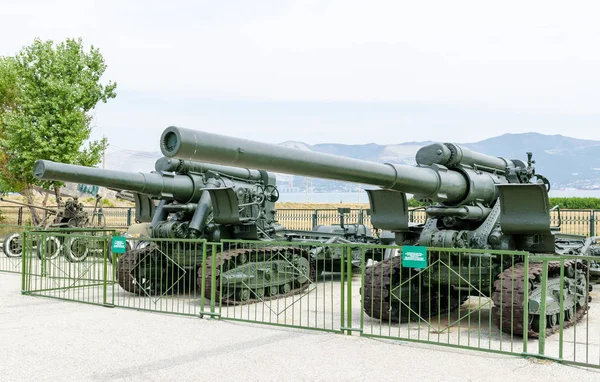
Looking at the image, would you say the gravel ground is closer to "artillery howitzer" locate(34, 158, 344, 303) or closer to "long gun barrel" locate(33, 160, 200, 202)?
"artillery howitzer" locate(34, 158, 344, 303)

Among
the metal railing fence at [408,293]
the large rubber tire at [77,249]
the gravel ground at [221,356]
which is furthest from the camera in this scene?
the large rubber tire at [77,249]

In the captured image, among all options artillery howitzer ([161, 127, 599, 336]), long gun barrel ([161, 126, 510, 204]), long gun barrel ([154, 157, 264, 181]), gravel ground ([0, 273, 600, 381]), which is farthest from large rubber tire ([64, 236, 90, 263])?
long gun barrel ([161, 126, 510, 204])

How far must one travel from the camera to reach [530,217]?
930 cm

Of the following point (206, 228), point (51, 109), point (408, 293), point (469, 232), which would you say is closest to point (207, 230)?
point (206, 228)

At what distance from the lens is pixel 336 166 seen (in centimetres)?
757

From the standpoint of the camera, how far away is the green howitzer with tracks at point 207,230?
12.0 m

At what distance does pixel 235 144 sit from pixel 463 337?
173 inches

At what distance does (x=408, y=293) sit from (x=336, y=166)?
127 inches

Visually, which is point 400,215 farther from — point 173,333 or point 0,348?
point 0,348

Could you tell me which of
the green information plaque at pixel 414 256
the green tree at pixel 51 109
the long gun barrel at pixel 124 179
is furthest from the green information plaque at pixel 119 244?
the green tree at pixel 51 109

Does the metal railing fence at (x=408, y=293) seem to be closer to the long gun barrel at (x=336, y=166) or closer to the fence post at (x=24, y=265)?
the fence post at (x=24, y=265)

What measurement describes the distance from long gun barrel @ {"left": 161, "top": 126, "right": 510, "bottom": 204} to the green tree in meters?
18.7

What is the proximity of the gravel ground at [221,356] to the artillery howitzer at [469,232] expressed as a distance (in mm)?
1173

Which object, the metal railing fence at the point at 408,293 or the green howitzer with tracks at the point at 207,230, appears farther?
the green howitzer with tracks at the point at 207,230
